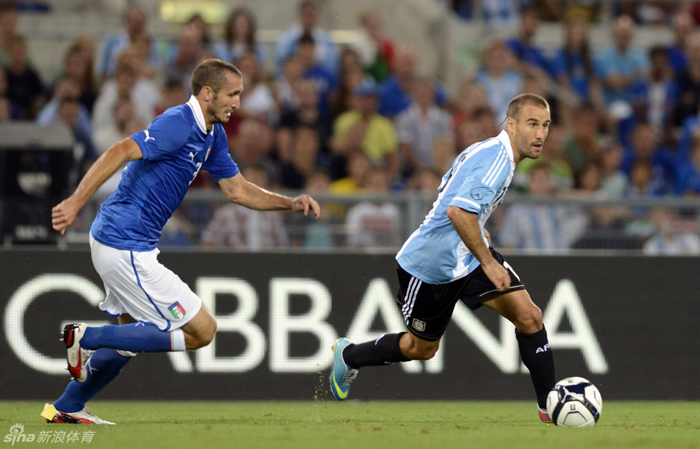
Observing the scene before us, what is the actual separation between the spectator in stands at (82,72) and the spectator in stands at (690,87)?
7596 millimetres

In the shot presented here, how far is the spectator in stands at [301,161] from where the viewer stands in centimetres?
1104

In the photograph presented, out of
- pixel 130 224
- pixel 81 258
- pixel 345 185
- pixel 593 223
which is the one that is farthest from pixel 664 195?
pixel 130 224

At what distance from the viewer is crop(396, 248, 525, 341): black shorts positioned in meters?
6.95

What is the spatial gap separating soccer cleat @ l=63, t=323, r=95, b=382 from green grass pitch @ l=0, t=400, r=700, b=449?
0.37 m

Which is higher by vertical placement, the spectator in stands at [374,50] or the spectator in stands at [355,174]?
the spectator in stands at [374,50]

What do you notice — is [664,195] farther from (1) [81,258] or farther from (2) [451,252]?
(1) [81,258]

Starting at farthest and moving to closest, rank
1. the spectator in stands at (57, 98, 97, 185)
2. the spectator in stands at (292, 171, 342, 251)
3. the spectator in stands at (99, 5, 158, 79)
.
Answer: the spectator in stands at (99, 5, 158, 79), the spectator in stands at (57, 98, 97, 185), the spectator in stands at (292, 171, 342, 251)

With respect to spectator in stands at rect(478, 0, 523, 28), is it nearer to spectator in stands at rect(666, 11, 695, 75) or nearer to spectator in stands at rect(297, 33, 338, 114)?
spectator in stands at rect(666, 11, 695, 75)

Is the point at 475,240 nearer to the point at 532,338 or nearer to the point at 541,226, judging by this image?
the point at 532,338

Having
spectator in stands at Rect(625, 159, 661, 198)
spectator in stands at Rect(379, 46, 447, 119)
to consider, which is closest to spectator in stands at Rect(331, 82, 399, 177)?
spectator in stands at Rect(379, 46, 447, 119)

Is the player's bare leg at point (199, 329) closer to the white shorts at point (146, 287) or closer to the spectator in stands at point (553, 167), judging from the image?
the white shorts at point (146, 287)

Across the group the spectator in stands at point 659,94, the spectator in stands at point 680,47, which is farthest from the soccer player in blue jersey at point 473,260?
the spectator in stands at point 680,47

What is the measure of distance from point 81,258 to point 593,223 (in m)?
4.70

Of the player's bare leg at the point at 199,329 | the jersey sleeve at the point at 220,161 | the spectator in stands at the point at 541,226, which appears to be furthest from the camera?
the spectator in stands at the point at 541,226
